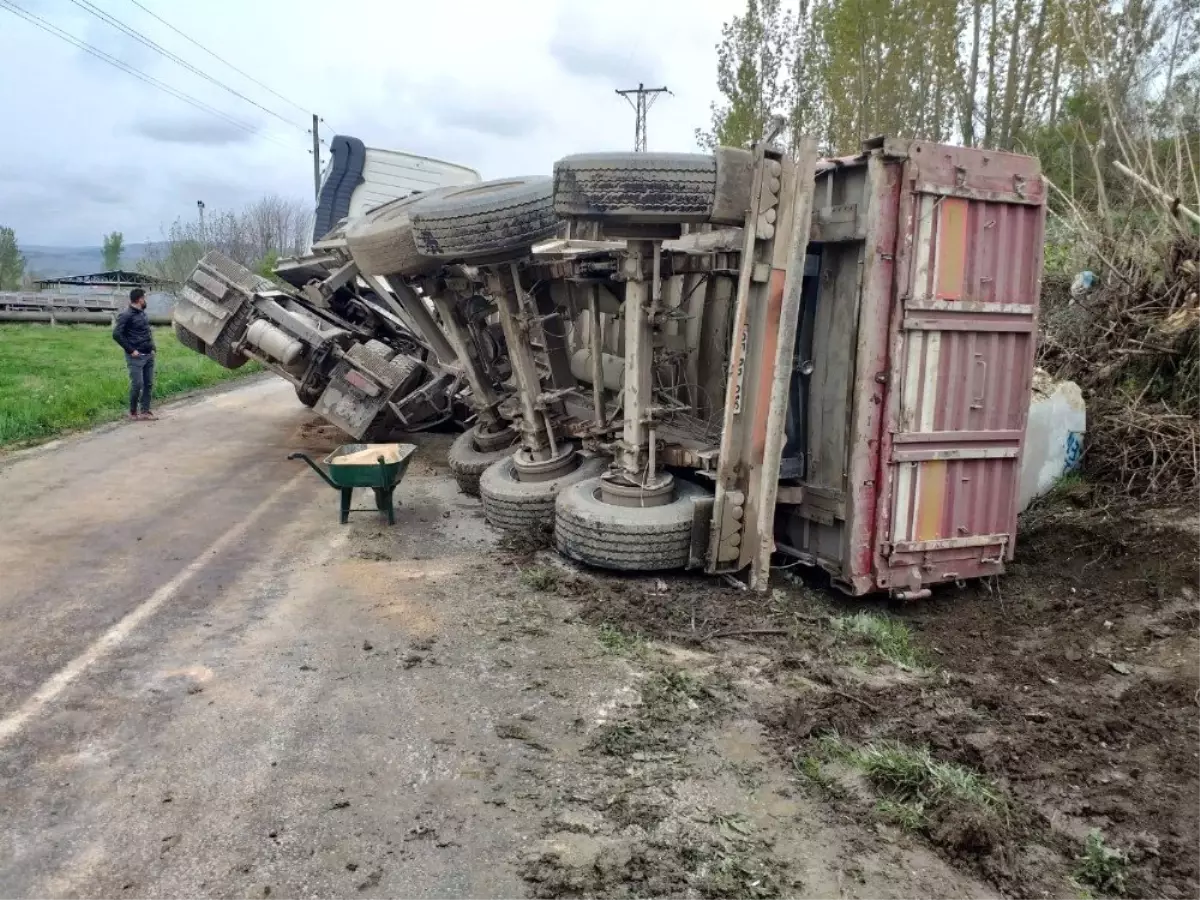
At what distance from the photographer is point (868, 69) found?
18.9 meters

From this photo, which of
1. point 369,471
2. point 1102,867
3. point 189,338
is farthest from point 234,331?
point 1102,867

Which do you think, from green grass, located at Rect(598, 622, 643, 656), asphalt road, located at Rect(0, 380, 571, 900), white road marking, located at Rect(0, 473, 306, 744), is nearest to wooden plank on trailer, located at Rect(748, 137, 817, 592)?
green grass, located at Rect(598, 622, 643, 656)

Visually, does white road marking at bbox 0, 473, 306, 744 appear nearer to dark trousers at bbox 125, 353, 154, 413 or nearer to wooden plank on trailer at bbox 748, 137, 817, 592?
wooden plank on trailer at bbox 748, 137, 817, 592

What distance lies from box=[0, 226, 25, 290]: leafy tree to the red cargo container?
62.5m

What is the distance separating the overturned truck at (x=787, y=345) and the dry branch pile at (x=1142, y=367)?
1437mm

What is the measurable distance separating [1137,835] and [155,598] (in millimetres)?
4526

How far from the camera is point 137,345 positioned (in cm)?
1066

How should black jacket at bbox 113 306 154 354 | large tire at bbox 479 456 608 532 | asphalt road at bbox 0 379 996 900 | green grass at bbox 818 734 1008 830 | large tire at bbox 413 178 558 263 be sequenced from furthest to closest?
black jacket at bbox 113 306 154 354
large tire at bbox 479 456 608 532
large tire at bbox 413 178 558 263
green grass at bbox 818 734 1008 830
asphalt road at bbox 0 379 996 900

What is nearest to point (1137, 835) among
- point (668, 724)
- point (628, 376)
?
Answer: point (668, 724)

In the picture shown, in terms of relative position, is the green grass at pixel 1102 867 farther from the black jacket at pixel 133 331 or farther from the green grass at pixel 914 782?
the black jacket at pixel 133 331

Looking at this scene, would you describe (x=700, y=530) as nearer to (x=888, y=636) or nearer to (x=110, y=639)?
(x=888, y=636)

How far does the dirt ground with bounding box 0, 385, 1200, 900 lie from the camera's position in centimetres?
255

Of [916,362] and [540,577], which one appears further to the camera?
[540,577]

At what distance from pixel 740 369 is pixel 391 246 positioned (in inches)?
110
